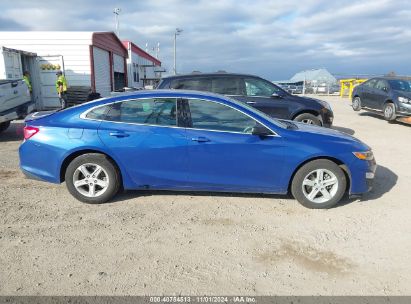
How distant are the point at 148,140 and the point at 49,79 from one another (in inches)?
581

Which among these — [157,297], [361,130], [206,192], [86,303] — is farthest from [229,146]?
[361,130]

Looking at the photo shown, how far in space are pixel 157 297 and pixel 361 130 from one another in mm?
10070

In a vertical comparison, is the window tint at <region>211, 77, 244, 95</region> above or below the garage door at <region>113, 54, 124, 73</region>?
below

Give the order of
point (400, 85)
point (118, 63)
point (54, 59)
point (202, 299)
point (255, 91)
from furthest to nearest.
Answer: point (118, 63), point (54, 59), point (400, 85), point (255, 91), point (202, 299)

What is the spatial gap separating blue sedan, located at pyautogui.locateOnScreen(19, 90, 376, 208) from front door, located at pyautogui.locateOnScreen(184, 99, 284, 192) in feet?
0.04

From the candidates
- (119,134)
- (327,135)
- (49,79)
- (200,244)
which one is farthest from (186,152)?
(49,79)

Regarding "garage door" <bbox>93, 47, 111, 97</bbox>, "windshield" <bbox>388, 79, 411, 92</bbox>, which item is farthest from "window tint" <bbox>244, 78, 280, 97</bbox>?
"garage door" <bbox>93, 47, 111, 97</bbox>

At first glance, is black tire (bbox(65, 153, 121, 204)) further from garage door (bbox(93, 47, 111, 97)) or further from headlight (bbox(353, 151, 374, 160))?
garage door (bbox(93, 47, 111, 97))

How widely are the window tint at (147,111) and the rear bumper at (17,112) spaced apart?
18.6ft

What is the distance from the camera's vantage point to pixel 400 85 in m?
13.0

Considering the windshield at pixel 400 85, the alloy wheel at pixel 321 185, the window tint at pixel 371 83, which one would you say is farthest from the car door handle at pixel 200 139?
the window tint at pixel 371 83

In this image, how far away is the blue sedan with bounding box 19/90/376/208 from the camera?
452 centimetres

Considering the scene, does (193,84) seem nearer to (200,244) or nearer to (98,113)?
(98,113)

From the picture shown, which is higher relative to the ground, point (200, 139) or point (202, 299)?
point (200, 139)
